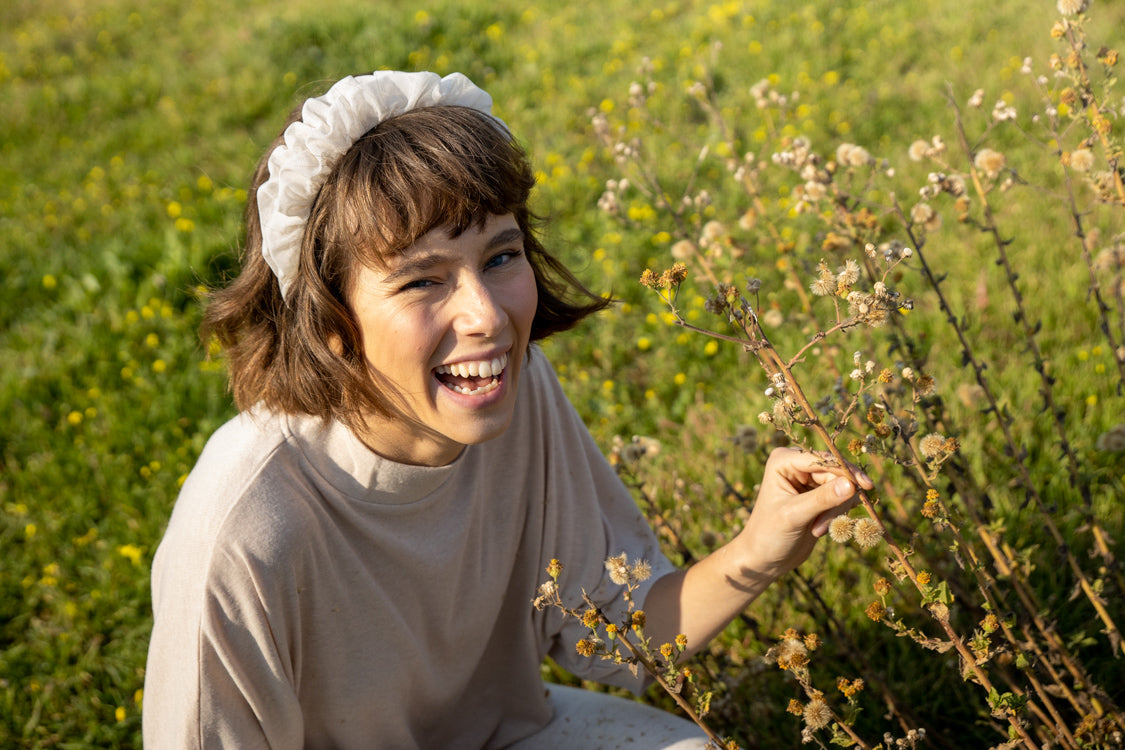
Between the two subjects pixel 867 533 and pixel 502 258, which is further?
pixel 502 258

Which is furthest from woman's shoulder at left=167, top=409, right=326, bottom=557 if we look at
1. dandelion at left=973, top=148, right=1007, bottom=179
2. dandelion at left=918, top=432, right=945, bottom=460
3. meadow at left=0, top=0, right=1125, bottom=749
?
dandelion at left=973, top=148, right=1007, bottom=179

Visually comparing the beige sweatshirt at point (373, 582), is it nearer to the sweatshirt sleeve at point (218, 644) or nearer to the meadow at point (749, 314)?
the sweatshirt sleeve at point (218, 644)

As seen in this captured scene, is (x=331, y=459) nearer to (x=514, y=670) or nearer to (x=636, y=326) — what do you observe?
(x=514, y=670)

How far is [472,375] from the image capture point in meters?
1.59

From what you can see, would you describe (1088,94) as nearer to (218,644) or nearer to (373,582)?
(373,582)

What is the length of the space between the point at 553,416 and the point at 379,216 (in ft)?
2.03

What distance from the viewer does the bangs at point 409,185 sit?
155cm

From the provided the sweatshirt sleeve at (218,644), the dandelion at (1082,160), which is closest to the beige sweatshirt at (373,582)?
the sweatshirt sleeve at (218,644)

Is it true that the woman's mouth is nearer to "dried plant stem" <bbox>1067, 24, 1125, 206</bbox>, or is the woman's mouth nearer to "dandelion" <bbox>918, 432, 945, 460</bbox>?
"dandelion" <bbox>918, 432, 945, 460</bbox>

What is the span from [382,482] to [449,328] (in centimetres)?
31

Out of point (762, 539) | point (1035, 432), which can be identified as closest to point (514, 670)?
point (762, 539)

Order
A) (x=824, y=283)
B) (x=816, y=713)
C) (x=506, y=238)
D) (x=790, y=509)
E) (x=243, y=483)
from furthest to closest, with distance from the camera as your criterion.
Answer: (x=506, y=238) → (x=243, y=483) → (x=790, y=509) → (x=816, y=713) → (x=824, y=283)

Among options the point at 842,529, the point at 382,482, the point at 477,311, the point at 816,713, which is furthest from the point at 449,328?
the point at 816,713

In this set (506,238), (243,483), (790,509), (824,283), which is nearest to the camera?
(824,283)
